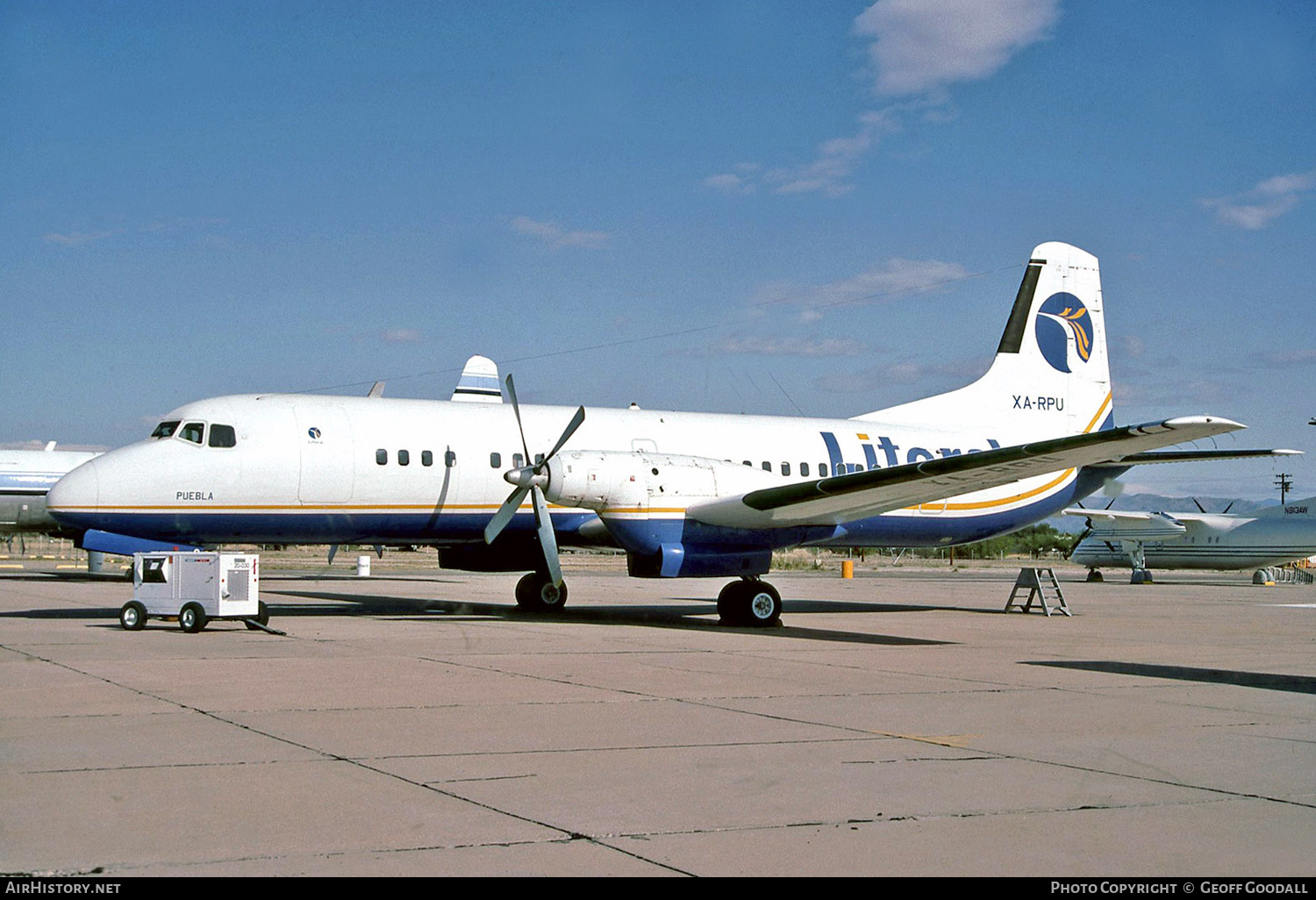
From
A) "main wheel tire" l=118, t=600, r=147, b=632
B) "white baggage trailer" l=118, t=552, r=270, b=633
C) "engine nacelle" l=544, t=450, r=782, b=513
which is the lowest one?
"main wheel tire" l=118, t=600, r=147, b=632

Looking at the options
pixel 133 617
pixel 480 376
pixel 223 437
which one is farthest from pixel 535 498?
pixel 480 376

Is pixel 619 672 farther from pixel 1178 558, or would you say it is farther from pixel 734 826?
pixel 1178 558

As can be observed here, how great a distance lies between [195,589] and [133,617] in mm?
975

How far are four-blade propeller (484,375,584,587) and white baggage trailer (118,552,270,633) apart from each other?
402 cm

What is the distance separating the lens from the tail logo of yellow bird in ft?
81.6

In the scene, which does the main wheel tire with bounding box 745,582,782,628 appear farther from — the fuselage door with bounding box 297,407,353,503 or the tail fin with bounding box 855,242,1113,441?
the tail fin with bounding box 855,242,1113,441

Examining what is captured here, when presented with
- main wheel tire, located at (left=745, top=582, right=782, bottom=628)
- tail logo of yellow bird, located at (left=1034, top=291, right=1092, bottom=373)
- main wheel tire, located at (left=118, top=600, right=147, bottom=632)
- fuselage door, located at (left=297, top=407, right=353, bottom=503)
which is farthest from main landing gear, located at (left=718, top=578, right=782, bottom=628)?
tail logo of yellow bird, located at (left=1034, top=291, right=1092, bottom=373)

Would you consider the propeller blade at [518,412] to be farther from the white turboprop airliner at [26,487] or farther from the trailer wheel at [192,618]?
the white turboprop airliner at [26,487]

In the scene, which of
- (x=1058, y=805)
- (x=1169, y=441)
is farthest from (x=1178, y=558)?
(x=1058, y=805)

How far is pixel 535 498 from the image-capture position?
730 inches

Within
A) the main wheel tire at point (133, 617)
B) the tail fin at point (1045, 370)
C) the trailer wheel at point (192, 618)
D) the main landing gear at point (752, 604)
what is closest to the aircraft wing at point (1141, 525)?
the tail fin at point (1045, 370)

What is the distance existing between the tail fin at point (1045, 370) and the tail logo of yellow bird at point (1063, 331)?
2 cm
